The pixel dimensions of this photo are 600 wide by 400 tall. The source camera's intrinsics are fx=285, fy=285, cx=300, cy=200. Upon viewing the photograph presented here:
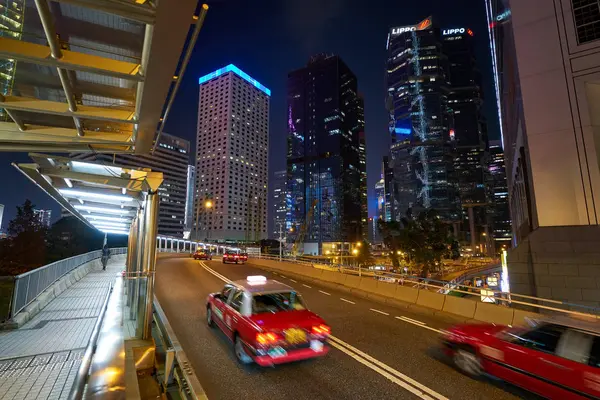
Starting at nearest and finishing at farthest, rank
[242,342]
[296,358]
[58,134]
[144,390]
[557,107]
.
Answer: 1. [144,390]
2. [296,358]
3. [242,342]
4. [58,134]
5. [557,107]

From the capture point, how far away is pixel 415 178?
145750mm

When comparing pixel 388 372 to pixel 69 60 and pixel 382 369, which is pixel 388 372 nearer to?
pixel 382 369

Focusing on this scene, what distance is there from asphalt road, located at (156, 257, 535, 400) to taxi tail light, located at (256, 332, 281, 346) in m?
0.71

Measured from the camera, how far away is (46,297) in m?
10.9

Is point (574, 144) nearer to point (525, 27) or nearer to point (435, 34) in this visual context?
point (525, 27)

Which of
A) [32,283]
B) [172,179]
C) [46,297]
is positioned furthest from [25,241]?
[172,179]

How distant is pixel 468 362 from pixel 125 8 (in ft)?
28.2

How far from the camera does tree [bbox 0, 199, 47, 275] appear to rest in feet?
106

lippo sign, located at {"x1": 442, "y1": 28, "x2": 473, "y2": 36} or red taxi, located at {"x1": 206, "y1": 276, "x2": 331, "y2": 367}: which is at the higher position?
lippo sign, located at {"x1": 442, "y1": 28, "x2": 473, "y2": 36}

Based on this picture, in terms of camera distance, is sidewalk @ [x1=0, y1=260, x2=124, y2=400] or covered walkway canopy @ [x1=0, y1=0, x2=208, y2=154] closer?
covered walkway canopy @ [x1=0, y1=0, x2=208, y2=154]

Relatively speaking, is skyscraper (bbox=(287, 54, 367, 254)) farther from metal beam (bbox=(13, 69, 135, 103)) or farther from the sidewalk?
metal beam (bbox=(13, 69, 135, 103))

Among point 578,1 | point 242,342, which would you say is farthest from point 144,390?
point 578,1

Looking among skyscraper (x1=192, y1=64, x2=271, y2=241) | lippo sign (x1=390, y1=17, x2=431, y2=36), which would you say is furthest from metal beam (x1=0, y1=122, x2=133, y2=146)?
lippo sign (x1=390, y1=17, x2=431, y2=36)

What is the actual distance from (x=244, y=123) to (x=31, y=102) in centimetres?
18421
